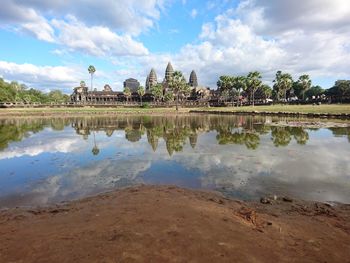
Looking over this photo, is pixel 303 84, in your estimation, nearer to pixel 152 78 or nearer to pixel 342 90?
pixel 342 90

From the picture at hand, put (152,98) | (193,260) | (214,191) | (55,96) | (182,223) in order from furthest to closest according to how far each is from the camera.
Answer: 1. (55,96)
2. (152,98)
3. (214,191)
4. (182,223)
5. (193,260)

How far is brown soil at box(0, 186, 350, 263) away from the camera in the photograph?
20.2 feet

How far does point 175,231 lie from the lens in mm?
7195

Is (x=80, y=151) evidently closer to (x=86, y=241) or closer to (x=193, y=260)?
(x=86, y=241)

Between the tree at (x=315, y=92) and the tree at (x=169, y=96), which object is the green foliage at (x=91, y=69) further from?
the tree at (x=315, y=92)

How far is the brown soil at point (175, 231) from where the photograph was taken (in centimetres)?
615

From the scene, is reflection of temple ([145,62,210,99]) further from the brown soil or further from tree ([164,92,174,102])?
the brown soil

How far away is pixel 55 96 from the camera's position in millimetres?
191000

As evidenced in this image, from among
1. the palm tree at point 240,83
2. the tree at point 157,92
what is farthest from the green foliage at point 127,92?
the palm tree at point 240,83

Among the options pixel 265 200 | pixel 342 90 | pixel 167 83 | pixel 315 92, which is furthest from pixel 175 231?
pixel 315 92

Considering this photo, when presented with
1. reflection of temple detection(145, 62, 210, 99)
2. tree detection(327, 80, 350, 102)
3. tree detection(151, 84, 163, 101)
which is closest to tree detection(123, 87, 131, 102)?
tree detection(151, 84, 163, 101)

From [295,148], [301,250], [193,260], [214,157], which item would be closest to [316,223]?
[301,250]

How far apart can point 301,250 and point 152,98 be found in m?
137

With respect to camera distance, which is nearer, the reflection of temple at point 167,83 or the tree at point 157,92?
the tree at point 157,92
